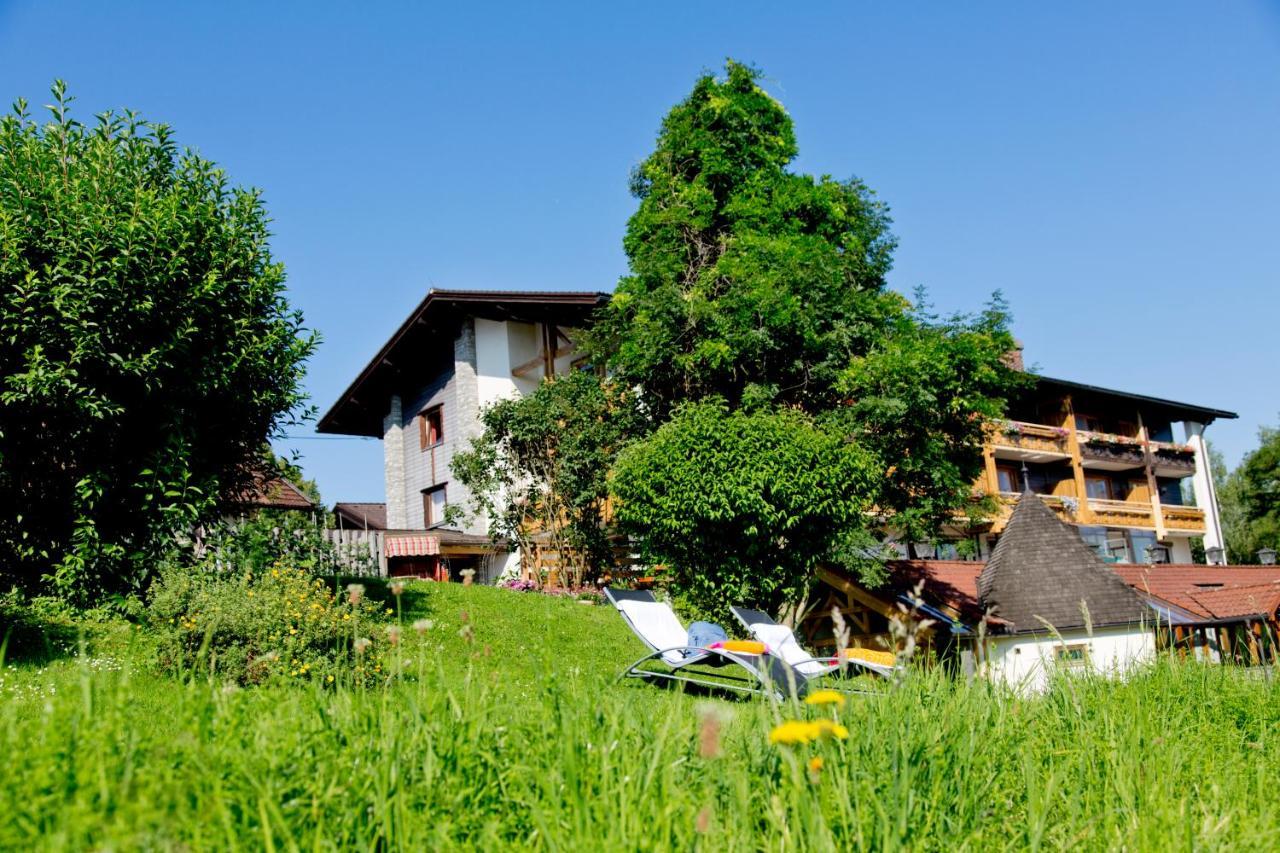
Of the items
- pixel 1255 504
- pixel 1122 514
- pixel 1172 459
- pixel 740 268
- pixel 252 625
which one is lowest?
pixel 252 625

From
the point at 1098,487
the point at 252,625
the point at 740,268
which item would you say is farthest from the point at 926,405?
the point at 1098,487

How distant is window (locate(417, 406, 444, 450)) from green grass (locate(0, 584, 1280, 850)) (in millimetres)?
21902

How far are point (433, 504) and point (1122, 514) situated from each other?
24604 millimetres

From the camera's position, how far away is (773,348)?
15750 mm

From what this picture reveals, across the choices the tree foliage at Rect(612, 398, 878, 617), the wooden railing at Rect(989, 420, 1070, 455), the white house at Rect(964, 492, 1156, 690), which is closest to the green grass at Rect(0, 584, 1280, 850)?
the tree foliage at Rect(612, 398, 878, 617)

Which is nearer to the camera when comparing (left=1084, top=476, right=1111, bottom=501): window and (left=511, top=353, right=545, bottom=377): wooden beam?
(left=511, top=353, right=545, bottom=377): wooden beam

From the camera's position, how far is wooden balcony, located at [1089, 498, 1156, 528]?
106 ft

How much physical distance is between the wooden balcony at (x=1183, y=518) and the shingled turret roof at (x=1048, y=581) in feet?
61.1

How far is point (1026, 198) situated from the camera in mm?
10742

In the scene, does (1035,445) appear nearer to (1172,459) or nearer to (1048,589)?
(1172,459)

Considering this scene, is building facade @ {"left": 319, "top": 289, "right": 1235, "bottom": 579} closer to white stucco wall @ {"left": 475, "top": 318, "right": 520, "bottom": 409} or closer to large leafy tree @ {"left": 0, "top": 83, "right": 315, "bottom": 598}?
white stucco wall @ {"left": 475, "top": 318, "right": 520, "bottom": 409}

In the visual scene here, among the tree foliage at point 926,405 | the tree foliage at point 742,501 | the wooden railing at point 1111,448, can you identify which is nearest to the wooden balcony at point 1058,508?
the wooden railing at point 1111,448

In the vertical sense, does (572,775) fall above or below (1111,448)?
below

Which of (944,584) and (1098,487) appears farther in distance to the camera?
(1098,487)
